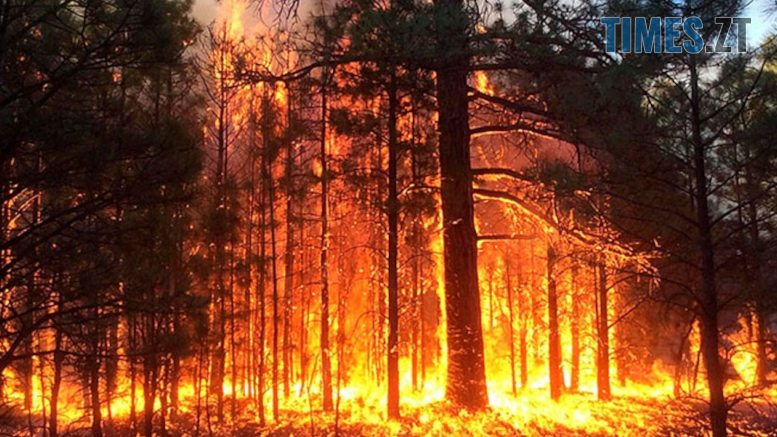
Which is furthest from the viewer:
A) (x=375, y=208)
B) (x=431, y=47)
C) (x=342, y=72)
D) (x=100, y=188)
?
(x=375, y=208)

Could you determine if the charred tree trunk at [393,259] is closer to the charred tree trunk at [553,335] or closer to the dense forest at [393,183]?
the dense forest at [393,183]

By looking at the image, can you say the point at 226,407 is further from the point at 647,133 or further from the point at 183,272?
the point at 647,133

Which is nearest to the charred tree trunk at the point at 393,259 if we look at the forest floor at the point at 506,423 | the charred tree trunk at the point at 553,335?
the forest floor at the point at 506,423

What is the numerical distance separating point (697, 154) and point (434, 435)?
5724 millimetres

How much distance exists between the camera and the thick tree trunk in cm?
992

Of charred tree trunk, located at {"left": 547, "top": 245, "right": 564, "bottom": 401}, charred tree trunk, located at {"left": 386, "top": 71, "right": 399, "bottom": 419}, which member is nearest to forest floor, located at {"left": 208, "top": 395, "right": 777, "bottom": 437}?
charred tree trunk, located at {"left": 386, "top": 71, "right": 399, "bottom": 419}

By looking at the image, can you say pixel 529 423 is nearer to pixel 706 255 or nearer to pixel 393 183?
pixel 706 255

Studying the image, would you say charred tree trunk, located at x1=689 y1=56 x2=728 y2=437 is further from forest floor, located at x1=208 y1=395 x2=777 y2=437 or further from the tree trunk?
the tree trunk

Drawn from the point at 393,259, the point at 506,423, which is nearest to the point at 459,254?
the point at 393,259

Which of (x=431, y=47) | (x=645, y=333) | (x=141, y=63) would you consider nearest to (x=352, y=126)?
(x=431, y=47)

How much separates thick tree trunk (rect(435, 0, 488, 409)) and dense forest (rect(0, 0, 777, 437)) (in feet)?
0.14

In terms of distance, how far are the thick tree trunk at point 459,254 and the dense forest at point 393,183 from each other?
4 centimetres

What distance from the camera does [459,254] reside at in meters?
10.2

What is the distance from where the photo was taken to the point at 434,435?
28.9ft
